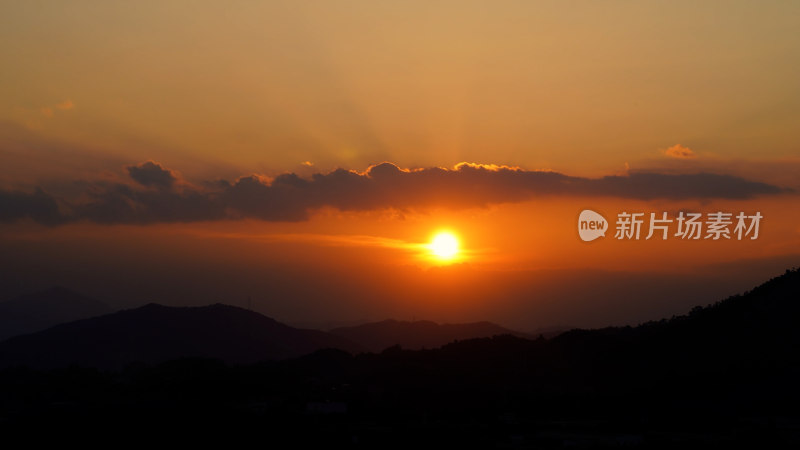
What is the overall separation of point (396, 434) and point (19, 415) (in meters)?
32.8

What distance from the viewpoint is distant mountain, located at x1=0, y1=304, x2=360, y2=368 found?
5758 inches

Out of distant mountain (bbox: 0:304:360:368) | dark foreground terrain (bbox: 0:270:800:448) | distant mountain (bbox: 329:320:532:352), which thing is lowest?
dark foreground terrain (bbox: 0:270:800:448)

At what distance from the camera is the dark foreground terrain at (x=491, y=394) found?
185 ft

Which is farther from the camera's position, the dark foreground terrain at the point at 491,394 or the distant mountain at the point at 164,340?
the distant mountain at the point at 164,340

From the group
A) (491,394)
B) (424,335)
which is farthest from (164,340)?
(491,394)

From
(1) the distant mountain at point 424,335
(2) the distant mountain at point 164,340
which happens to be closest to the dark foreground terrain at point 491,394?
(2) the distant mountain at point 164,340

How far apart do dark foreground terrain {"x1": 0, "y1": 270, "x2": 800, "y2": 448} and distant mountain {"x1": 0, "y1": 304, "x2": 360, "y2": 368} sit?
5038 centimetres

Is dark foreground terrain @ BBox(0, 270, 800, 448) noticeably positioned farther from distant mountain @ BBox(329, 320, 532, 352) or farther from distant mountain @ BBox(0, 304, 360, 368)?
distant mountain @ BBox(329, 320, 532, 352)

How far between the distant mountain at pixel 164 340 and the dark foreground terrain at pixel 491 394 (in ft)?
165

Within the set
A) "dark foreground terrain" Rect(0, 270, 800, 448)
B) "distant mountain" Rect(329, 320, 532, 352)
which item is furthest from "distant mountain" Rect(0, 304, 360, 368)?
"dark foreground terrain" Rect(0, 270, 800, 448)

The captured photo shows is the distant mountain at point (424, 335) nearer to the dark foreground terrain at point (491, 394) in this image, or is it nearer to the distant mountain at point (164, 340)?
the distant mountain at point (164, 340)

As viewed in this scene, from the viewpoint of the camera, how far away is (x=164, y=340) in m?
154

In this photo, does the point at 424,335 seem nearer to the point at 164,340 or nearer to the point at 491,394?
the point at 164,340

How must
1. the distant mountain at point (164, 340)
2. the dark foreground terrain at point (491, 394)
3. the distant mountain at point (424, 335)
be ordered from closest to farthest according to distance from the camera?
the dark foreground terrain at point (491, 394) → the distant mountain at point (164, 340) → the distant mountain at point (424, 335)
